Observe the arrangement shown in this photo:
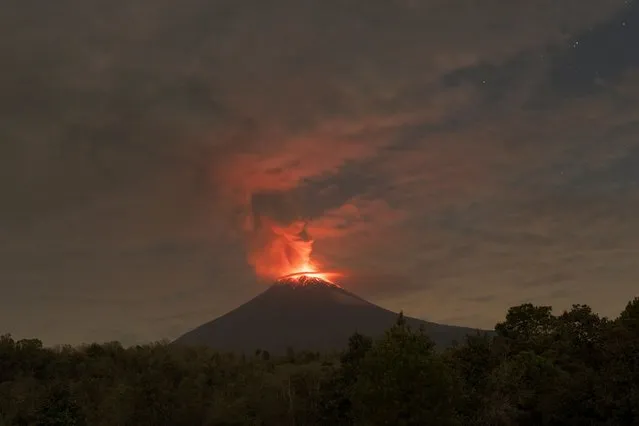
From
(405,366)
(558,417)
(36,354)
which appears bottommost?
(558,417)

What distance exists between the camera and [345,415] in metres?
66.4

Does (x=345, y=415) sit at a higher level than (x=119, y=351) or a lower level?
lower

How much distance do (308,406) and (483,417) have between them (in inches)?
975

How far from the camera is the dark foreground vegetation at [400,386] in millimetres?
51344

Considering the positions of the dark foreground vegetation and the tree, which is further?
the dark foreground vegetation

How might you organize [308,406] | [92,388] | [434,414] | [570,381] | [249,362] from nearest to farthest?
[434,414] < [570,381] < [308,406] < [92,388] < [249,362]

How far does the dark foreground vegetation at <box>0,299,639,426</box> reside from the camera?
51344 millimetres

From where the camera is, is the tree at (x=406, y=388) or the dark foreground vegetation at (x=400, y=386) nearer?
the tree at (x=406, y=388)

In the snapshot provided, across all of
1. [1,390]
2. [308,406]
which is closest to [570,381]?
[308,406]

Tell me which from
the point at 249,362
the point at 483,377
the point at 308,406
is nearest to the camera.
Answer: the point at 483,377

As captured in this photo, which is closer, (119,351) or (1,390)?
(1,390)

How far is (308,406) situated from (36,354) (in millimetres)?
58353

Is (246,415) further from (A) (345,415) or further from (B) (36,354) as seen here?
(B) (36,354)

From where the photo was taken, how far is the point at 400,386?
51.5 m
